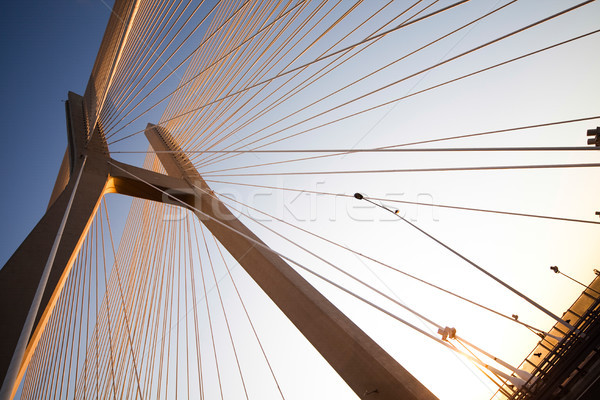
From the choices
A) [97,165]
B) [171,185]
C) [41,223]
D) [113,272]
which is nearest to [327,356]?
[41,223]

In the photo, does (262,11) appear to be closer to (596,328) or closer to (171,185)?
(171,185)

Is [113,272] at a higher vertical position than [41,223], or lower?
lower

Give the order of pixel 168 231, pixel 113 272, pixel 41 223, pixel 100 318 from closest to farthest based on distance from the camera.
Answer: pixel 41 223, pixel 168 231, pixel 100 318, pixel 113 272

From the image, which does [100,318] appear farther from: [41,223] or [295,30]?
[295,30]

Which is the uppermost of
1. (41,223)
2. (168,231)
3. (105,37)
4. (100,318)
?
(105,37)

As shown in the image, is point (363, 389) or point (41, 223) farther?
point (41, 223)

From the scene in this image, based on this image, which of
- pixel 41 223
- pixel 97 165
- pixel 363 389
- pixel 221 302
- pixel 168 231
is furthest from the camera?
pixel 168 231

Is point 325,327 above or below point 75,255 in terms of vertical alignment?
above

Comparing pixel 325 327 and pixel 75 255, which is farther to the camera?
pixel 75 255
